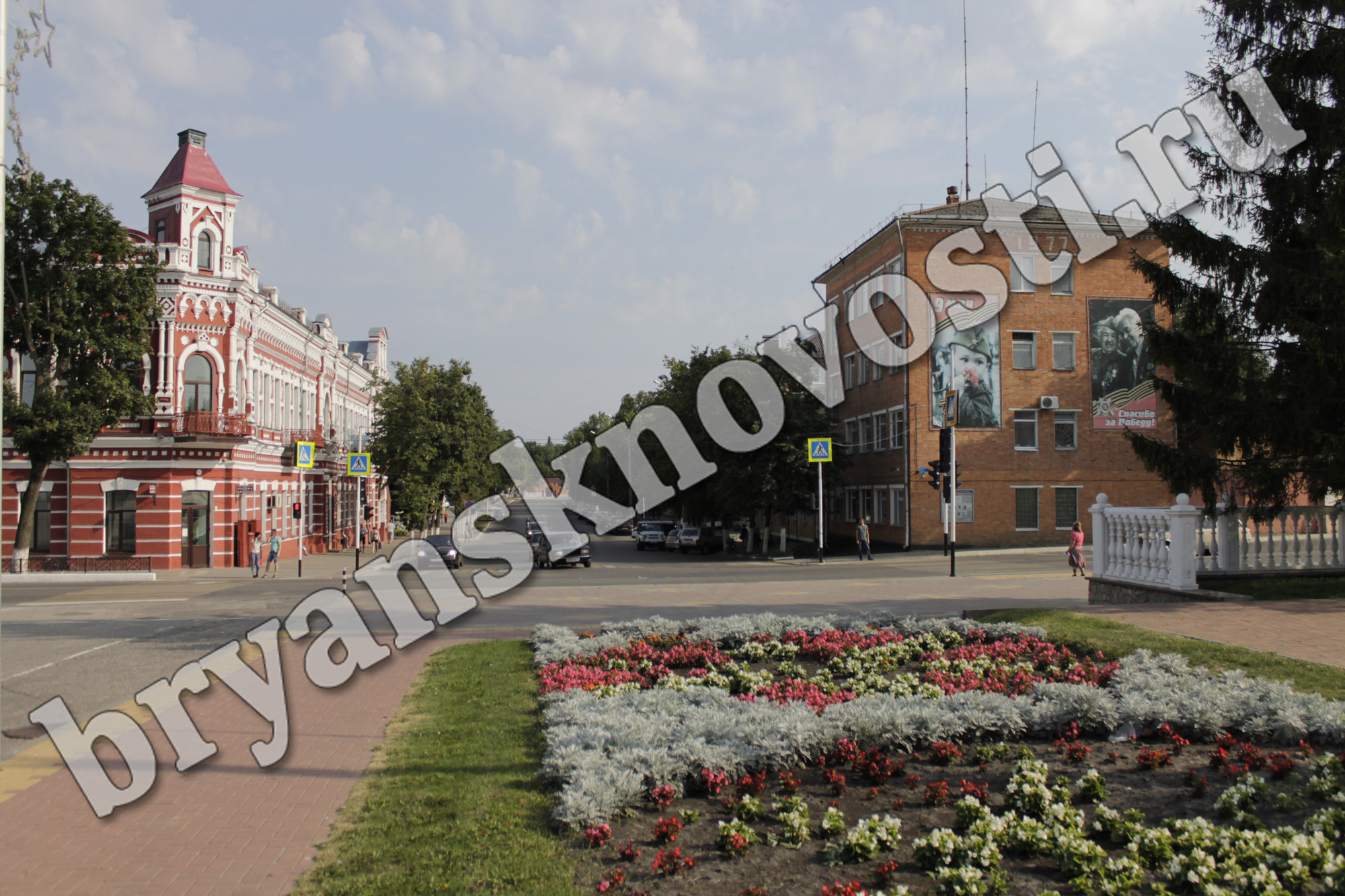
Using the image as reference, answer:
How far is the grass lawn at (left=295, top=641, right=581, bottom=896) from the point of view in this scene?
4855mm

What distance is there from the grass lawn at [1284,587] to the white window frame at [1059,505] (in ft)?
94.9

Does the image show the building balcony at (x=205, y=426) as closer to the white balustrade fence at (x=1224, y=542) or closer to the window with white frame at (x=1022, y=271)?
the white balustrade fence at (x=1224, y=542)

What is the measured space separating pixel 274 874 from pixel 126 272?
31402 millimetres

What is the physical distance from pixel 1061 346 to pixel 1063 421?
3.59m

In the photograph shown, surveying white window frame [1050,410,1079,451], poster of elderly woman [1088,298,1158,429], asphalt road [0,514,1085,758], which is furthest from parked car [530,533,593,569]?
poster of elderly woman [1088,298,1158,429]

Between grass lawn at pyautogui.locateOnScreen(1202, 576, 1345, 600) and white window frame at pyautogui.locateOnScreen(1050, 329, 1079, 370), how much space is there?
30.5 meters

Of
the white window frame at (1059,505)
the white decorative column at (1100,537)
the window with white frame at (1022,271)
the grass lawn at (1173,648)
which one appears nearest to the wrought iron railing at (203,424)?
the white decorative column at (1100,537)

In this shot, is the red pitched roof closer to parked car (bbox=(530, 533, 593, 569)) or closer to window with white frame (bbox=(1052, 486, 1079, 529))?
parked car (bbox=(530, 533, 593, 569))

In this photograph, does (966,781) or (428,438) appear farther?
(428,438)

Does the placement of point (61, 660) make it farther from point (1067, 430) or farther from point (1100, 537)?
point (1067, 430)

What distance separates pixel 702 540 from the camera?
5053 centimetres

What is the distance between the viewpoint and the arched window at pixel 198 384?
34875 millimetres

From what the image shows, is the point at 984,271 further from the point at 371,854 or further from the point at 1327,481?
the point at 371,854

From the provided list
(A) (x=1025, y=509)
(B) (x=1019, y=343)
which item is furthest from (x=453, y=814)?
(B) (x=1019, y=343)
